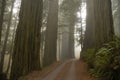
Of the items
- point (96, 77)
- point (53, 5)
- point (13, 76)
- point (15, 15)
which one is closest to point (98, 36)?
point (96, 77)

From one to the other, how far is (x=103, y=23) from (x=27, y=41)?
3.64 metres

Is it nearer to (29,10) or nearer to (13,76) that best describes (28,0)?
(29,10)

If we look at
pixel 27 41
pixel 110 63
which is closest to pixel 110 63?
pixel 110 63

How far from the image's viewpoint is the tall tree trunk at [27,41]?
1047 cm

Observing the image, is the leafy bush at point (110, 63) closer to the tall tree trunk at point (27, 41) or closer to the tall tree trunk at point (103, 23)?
the tall tree trunk at point (103, 23)

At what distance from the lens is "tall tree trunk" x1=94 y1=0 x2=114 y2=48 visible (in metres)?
9.44

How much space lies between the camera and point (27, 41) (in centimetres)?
1079

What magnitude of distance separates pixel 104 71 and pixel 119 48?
879mm

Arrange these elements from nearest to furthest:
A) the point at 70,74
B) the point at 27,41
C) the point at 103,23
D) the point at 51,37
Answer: the point at 103,23, the point at 70,74, the point at 27,41, the point at 51,37

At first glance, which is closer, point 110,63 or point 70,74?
point 110,63

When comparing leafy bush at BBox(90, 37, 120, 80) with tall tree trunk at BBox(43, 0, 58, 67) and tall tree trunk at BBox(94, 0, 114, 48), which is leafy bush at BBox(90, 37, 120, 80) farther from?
tall tree trunk at BBox(43, 0, 58, 67)

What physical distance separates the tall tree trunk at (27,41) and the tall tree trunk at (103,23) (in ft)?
10.2

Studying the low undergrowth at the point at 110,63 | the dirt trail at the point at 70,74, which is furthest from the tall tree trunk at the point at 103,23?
the low undergrowth at the point at 110,63

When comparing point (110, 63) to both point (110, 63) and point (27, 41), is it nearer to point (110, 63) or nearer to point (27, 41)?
point (110, 63)
